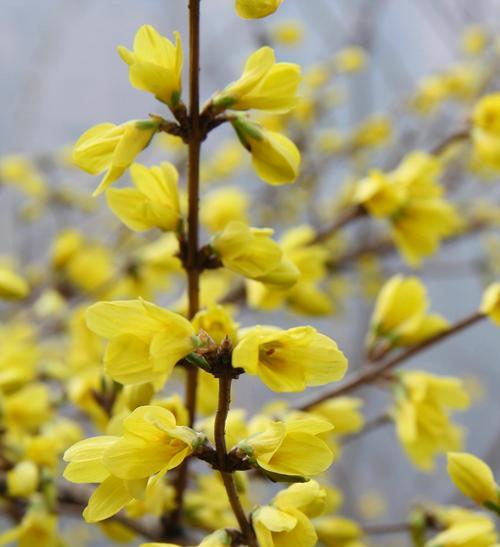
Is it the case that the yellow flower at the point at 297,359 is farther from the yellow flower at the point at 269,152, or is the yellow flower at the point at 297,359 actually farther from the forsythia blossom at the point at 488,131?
the forsythia blossom at the point at 488,131

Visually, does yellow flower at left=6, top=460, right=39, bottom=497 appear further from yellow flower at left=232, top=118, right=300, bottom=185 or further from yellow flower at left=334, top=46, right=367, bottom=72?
yellow flower at left=334, top=46, right=367, bottom=72

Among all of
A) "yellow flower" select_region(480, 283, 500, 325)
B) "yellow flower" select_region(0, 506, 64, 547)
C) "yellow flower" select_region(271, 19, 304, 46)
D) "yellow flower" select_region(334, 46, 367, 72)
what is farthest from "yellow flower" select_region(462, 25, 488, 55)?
"yellow flower" select_region(0, 506, 64, 547)

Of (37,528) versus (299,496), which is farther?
(37,528)

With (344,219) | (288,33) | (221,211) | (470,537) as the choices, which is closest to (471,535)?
(470,537)

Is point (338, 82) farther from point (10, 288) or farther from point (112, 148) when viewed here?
point (112, 148)

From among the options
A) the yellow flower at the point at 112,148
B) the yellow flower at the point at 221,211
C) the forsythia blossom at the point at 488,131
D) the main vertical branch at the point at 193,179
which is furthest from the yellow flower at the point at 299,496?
the yellow flower at the point at 221,211

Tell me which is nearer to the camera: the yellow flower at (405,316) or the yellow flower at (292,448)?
the yellow flower at (292,448)
